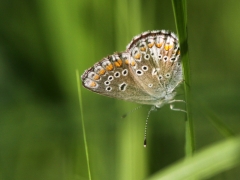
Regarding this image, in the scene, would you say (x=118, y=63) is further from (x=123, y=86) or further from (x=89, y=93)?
(x=89, y=93)

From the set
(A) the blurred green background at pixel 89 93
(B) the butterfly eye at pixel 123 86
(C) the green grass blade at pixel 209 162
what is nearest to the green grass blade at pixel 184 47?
(C) the green grass blade at pixel 209 162

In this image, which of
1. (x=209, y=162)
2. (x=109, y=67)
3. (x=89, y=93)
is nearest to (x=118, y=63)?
(x=109, y=67)

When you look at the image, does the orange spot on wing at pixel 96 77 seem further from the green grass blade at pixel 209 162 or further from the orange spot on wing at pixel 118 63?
the green grass blade at pixel 209 162

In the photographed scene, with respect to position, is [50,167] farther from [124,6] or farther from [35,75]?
[124,6]

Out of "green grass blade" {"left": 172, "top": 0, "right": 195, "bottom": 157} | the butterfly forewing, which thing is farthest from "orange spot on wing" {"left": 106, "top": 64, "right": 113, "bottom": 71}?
"green grass blade" {"left": 172, "top": 0, "right": 195, "bottom": 157}

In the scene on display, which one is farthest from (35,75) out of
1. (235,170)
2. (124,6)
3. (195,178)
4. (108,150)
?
(195,178)

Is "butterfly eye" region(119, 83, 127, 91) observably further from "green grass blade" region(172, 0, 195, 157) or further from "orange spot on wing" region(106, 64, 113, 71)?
"green grass blade" region(172, 0, 195, 157)
